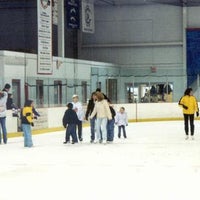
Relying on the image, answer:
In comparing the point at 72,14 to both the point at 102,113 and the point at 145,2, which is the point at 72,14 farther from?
the point at 102,113

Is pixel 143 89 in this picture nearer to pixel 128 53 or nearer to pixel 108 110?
pixel 128 53

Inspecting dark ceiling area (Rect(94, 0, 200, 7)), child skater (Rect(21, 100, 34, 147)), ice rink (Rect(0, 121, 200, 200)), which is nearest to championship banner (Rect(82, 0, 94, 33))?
dark ceiling area (Rect(94, 0, 200, 7))

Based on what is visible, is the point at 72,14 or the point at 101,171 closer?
the point at 101,171

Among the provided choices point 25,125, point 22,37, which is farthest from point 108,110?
point 22,37

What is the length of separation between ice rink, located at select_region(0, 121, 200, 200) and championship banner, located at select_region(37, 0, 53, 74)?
8971mm

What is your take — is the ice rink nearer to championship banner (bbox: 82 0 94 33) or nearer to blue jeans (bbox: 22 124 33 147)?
blue jeans (bbox: 22 124 33 147)

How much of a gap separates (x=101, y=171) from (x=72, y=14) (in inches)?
835

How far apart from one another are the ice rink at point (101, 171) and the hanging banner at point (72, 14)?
50.2 feet

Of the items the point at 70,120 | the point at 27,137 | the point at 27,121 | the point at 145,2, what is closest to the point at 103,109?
the point at 70,120

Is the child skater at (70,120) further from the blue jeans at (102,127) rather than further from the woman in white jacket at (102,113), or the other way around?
the blue jeans at (102,127)

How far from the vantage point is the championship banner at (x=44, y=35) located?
78.2ft

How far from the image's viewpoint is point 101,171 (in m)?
10.1

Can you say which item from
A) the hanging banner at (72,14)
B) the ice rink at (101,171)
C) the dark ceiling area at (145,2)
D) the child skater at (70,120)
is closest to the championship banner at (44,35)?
the hanging banner at (72,14)

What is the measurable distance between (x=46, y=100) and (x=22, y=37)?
13551mm
